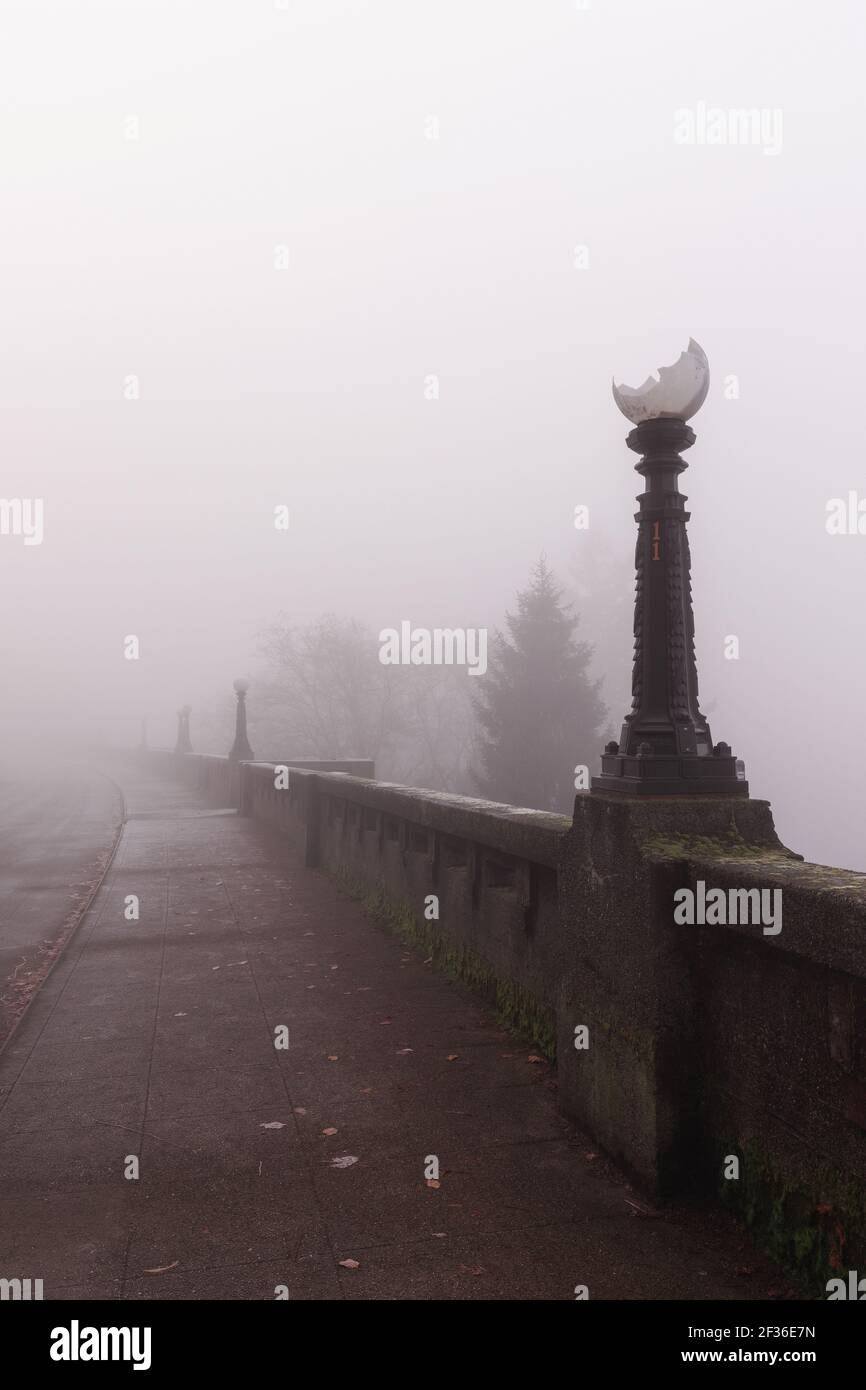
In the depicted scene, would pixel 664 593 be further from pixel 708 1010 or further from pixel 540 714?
pixel 540 714

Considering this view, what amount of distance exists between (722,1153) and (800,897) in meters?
1.10

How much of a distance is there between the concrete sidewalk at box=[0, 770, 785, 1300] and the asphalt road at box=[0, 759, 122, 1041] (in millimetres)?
682

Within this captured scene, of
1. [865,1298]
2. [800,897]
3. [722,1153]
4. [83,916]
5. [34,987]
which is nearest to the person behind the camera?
[865,1298]

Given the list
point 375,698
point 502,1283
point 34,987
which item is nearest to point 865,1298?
point 502,1283

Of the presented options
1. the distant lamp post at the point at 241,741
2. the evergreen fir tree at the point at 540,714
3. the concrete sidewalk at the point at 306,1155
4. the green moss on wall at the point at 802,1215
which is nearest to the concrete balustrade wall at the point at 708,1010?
the green moss on wall at the point at 802,1215

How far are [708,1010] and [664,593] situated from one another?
1.69 meters

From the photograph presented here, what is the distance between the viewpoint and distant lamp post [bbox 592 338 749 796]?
12.8 ft

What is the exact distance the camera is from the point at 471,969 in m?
6.36

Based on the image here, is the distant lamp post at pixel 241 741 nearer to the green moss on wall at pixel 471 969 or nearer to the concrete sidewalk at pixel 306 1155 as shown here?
the green moss on wall at pixel 471 969

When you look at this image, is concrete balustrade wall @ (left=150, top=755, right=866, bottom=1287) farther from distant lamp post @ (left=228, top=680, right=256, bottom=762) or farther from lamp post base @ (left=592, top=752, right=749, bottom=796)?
distant lamp post @ (left=228, top=680, right=256, bottom=762)

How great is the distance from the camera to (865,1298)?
2688 millimetres

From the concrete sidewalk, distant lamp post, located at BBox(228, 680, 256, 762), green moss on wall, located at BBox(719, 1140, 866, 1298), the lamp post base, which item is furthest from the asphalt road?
green moss on wall, located at BBox(719, 1140, 866, 1298)

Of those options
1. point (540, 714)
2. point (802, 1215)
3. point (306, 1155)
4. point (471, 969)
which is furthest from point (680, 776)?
point (540, 714)
